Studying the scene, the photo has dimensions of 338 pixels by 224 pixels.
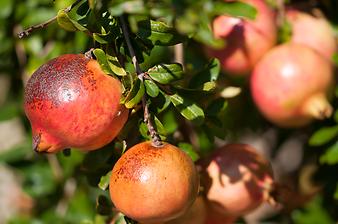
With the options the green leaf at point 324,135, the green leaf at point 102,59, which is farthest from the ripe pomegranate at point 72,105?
the green leaf at point 324,135

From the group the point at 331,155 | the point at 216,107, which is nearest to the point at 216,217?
the point at 216,107

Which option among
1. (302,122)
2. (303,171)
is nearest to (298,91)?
(302,122)

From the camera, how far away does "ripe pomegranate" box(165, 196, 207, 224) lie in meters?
1.18

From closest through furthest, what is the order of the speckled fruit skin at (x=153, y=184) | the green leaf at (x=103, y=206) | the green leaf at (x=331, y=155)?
the speckled fruit skin at (x=153, y=184) → the green leaf at (x=103, y=206) → the green leaf at (x=331, y=155)

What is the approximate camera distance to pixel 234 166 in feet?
4.33

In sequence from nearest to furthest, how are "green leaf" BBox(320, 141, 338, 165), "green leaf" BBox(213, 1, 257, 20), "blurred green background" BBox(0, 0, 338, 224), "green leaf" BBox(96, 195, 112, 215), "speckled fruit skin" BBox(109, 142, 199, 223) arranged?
"speckled fruit skin" BBox(109, 142, 199, 223) → "green leaf" BBox(96, 195, 112, 215) → "green leaf" BBox(213, 1, 257, 20) → "green leaf" BBox(320, 141, 338, 165) → "blurred green background" BBox(0, 0, 338, 224)

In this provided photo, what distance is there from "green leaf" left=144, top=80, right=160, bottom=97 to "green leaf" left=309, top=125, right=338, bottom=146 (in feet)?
1.77

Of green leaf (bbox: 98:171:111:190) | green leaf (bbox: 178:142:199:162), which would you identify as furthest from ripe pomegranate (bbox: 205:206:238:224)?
green leaf (bbox: 98:171:111:190)

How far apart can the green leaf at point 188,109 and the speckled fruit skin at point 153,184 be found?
0.11 m

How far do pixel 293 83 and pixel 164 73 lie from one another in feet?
1.30

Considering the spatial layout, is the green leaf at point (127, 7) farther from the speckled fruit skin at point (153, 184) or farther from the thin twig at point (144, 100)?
the speckled fruit skin at point (153, 184)

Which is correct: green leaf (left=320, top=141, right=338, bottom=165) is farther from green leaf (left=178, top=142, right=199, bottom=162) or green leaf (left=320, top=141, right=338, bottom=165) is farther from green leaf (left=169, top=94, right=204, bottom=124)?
green leaf (left=169, top=94, right=204, bottom=124)

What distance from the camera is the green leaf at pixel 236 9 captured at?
1.38 m

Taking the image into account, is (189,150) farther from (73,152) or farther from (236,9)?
(73,152)
